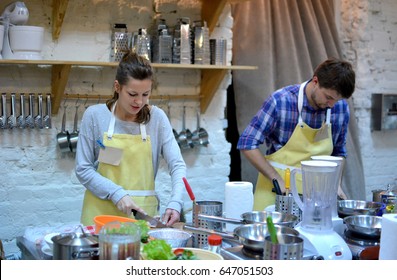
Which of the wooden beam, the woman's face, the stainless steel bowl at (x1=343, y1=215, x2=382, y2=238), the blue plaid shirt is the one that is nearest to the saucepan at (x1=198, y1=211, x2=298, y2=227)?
the stainless steel bowl at (x1=343, y1=215, x2=382, y2=238)

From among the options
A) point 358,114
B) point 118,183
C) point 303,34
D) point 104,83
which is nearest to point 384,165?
point 358,114

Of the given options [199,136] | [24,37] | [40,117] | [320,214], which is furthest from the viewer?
[199,136]

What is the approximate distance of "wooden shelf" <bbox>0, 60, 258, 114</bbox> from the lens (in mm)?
3407

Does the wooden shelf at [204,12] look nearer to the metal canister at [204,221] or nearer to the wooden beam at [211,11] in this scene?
the wooden beam at [211,11]

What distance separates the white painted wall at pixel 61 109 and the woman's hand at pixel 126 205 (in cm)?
127

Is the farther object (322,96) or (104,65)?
(104,65)

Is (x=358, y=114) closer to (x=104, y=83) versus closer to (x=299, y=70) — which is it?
(x=299, y=70)

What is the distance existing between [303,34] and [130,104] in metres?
2.27

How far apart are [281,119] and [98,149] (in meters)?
1.03

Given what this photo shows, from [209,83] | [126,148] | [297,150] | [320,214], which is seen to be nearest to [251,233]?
[320,214]

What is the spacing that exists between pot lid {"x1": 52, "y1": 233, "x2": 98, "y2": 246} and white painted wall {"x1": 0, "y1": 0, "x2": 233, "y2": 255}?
6.29ft

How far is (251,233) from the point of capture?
2.05 meters

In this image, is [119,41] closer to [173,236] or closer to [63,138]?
[63,138]

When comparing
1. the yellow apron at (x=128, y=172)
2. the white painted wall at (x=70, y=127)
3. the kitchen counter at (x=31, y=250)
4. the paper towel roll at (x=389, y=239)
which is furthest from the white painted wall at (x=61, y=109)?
the paper towel roll at (x=389, y=239)
